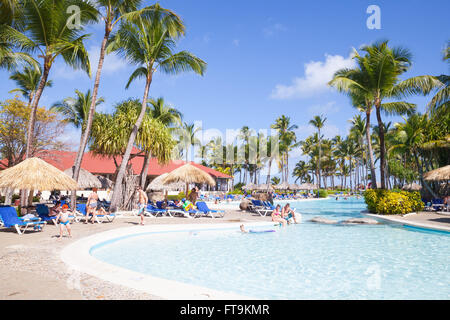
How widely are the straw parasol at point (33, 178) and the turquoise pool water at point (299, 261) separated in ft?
11.9

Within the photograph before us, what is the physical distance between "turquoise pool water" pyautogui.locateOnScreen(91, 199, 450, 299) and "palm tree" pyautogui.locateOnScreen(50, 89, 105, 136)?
17.1 metres

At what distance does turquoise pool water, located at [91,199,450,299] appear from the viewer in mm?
5770

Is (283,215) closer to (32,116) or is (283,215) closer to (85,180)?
(32,116)

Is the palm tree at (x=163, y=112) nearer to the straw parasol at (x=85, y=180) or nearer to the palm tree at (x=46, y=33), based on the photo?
the straw parasol at (x=85, y=180)

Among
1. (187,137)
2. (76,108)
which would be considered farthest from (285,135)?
(76,108)

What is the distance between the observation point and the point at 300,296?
17.6 feet

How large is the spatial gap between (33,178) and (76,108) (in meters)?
15.4

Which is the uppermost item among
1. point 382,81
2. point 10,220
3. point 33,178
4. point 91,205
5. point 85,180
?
point 382,81

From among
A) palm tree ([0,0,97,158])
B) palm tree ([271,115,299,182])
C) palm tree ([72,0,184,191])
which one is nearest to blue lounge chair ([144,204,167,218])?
palm tree ([72,0,184,191])

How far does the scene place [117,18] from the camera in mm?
15828

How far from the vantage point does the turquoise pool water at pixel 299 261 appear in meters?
5.77

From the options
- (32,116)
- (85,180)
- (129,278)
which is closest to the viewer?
(129,278)
